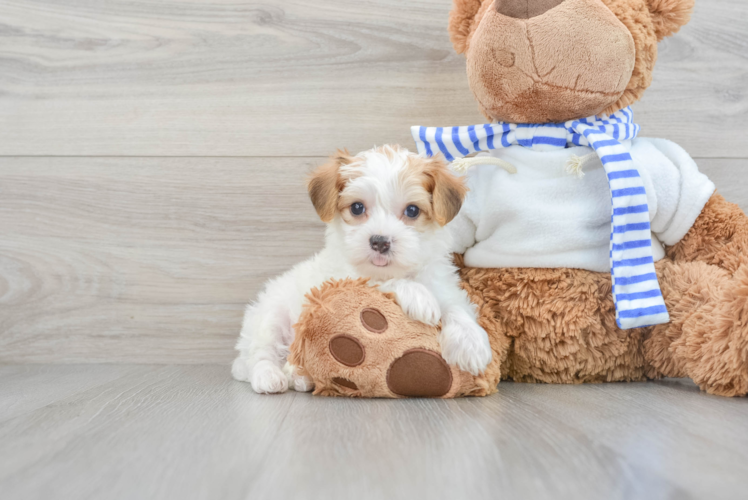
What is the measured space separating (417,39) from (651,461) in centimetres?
116

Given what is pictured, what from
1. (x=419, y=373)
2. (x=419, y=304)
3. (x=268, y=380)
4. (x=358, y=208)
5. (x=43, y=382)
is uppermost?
(x=358, y=208)

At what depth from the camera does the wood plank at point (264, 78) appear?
1.51 metres

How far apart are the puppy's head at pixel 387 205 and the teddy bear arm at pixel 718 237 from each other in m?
0.50

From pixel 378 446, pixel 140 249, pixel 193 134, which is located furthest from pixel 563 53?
pixel 140 249

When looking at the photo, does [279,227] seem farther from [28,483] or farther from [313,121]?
[28,483]

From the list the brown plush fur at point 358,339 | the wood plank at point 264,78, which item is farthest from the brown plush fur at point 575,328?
the wood plank at point 264,78

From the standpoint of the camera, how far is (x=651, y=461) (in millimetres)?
684

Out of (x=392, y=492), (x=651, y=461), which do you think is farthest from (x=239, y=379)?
(x=651, y=461)

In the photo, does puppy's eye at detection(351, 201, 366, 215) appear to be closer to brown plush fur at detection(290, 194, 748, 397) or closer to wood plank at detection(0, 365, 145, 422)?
brown plush fur at detection(290, 194, 748, 397)

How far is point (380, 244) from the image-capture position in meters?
1.04

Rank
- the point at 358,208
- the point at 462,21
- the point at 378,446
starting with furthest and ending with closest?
the point at 462,21 → the point at 358,208 → the point at 378,446

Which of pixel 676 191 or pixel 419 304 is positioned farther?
pixel 676 191

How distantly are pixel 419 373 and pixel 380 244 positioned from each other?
0.77ft

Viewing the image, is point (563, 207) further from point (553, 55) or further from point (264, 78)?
point (264, 78)
